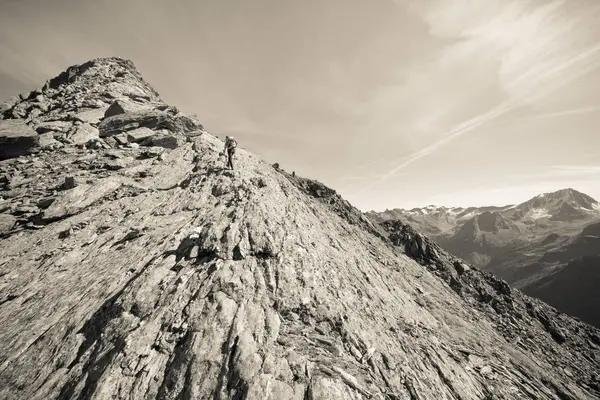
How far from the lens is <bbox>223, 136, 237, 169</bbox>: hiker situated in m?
28.4

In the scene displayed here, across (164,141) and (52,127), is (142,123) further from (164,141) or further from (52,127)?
(52,127)

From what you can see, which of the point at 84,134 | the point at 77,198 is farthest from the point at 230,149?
the point at 84,134

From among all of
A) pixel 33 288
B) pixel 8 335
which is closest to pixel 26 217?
pixel 33 288

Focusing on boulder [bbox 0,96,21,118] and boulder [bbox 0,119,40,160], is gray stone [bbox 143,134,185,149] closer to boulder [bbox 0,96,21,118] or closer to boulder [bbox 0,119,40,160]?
boulder [bbox 0,119,40,160]

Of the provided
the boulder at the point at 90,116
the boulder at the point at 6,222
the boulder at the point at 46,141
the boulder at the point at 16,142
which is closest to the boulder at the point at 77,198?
the boulder at the point at 6,222

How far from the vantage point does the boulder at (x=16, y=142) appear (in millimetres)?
26797

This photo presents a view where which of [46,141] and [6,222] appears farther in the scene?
[46,141]

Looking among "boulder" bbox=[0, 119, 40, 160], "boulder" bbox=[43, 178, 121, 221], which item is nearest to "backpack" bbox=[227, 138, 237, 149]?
"boulder" bbox=[43, 178, 121, 221]

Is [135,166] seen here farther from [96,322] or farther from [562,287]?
[562,287]

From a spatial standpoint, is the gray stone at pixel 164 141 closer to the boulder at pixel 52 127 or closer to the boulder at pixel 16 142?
the boulder at pixel 52 127

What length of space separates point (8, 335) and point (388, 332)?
69.7 ft

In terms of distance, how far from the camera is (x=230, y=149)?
31.1m

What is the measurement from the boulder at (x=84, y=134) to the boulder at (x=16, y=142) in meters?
3.26

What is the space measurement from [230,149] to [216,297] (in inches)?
830
